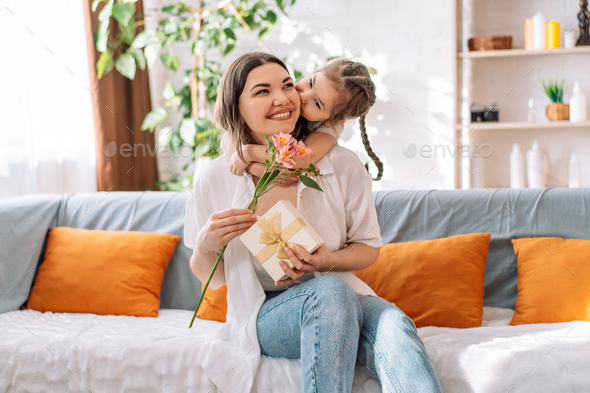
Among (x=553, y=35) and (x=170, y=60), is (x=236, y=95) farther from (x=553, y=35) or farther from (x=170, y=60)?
(x=553, y=35)

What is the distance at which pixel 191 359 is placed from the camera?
1.25 m

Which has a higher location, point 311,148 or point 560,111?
point 560,111

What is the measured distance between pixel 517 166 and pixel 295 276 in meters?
1.82

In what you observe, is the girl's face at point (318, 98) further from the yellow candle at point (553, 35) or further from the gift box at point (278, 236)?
the yellow candle at point (553, 35)

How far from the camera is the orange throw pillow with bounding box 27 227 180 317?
165 centimetres

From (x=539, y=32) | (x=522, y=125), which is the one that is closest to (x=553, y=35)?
(x=539, y=32)

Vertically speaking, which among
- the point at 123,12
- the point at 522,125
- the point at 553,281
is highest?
the point at 123,12

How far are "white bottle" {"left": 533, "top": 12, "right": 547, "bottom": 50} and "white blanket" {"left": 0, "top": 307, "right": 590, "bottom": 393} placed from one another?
4.98 ft

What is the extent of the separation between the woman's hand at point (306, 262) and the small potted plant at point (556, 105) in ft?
5.98

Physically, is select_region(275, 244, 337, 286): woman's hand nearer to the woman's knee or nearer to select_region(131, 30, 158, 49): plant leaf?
the woman's knee

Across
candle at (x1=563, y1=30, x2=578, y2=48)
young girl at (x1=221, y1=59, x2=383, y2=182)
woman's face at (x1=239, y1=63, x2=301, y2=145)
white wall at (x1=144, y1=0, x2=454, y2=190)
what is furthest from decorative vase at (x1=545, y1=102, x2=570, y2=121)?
woman's face at (x1=239, y1=63, x2=301, y2=145)

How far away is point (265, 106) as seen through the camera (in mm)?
1217

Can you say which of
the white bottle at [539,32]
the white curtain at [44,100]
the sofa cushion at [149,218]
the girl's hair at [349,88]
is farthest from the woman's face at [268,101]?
the white bottle at [539,32]

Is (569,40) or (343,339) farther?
(569,40)
